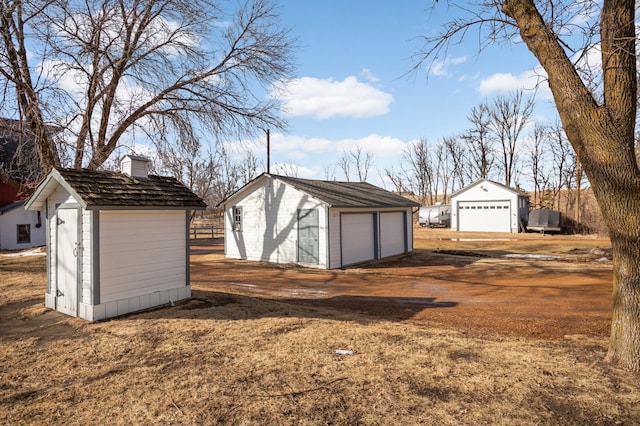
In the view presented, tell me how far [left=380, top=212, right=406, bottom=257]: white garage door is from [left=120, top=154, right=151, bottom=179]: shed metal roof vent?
39.4 ft

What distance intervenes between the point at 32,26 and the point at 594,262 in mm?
22933

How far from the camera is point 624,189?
4.75m

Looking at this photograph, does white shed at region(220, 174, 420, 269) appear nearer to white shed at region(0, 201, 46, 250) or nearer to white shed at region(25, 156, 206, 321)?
white shed at region(25, 156, 206, 321)

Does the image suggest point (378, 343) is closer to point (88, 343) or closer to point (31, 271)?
point (88, 343)

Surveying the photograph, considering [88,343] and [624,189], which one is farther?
[88,343]

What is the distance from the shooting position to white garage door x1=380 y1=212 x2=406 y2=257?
18891mm

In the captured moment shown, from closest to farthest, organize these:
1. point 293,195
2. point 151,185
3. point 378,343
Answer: point 378,343 < point 151,185 < point 293,195

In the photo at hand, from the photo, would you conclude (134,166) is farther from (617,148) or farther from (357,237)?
(357,237)

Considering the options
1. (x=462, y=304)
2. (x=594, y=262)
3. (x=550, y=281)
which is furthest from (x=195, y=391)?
(x=594, y=262)

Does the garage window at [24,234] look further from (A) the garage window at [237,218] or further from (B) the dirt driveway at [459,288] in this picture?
(A) the garage window at [237,218]

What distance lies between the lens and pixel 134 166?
8883mm

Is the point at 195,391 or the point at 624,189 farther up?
the point at 624,189

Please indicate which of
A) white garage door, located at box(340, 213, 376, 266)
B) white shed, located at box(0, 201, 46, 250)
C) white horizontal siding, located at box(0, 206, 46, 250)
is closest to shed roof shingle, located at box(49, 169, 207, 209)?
white garage door, located at box(340, 213, 376, 266)

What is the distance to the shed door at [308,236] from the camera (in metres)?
15.8
